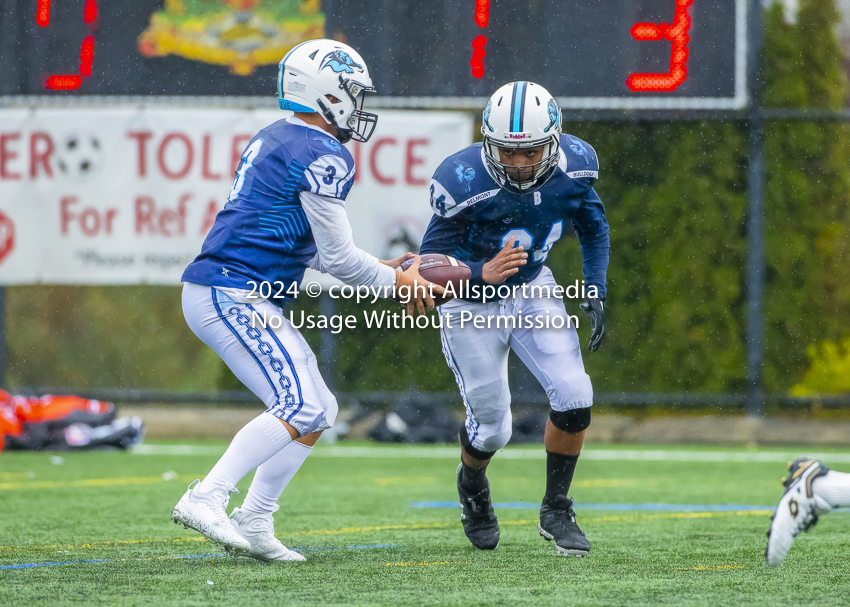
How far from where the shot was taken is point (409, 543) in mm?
4332

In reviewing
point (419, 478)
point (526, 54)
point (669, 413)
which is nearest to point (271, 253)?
point (419, 478)

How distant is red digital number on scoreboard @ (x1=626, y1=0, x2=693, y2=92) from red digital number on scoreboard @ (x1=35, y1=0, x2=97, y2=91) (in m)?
4.17

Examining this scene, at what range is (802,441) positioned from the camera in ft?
30.0

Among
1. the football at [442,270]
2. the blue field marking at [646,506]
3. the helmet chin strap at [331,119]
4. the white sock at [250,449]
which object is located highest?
the helmet chin strap at [331,119]

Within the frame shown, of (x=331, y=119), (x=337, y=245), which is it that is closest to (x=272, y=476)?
(x=337, y=245)

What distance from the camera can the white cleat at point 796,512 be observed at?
3.09m

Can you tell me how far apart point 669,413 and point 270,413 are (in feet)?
21.0

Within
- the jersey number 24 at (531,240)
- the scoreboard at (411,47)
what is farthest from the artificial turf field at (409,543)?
the scoreboard at (411,47)

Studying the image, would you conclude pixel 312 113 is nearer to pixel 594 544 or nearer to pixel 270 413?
pixel 270 413

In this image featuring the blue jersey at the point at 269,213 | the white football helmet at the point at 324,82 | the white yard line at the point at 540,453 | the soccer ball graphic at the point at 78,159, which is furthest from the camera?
Answer: the soccer ball graphic at the point at 78,159

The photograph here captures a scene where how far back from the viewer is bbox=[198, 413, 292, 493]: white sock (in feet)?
12.1

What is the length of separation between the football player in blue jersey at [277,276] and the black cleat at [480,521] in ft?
2.36

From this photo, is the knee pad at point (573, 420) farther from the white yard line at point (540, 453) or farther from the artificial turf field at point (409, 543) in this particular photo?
the white yard line at point (540, 453)

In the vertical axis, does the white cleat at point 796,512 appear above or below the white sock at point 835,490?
below
